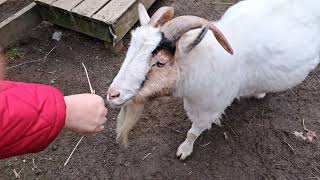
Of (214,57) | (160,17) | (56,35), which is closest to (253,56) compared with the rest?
(214,57)

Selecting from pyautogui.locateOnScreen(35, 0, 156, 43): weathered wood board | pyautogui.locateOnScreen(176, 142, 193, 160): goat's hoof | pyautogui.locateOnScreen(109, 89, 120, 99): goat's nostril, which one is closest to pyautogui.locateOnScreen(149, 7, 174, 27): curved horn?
pyautogui.locateOnScreen(109, 89, 120, 99): goat's nostril

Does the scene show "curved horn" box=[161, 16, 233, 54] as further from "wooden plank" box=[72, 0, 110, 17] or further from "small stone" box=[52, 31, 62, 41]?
"small stone" box=[52, 31, 62, 41]

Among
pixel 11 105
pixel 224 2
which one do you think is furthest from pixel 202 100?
pixel 224 2

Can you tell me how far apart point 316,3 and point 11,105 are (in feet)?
7.16

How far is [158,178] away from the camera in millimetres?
2875

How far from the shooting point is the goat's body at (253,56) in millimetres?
2273

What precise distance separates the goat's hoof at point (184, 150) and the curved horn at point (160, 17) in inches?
44.3

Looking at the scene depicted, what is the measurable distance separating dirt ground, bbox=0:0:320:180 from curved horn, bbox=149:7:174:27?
1225 millimetres

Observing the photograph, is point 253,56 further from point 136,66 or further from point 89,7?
point 89,7

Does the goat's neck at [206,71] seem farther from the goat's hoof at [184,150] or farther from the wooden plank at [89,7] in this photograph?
the wooden plank at [89,7]

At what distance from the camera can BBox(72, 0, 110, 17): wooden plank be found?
3.50 meters

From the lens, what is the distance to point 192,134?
286 cm

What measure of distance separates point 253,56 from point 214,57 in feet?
1.07

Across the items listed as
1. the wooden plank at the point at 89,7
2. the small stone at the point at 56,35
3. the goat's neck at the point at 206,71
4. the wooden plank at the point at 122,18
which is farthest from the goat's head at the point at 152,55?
the small stone at the point at 56,35
